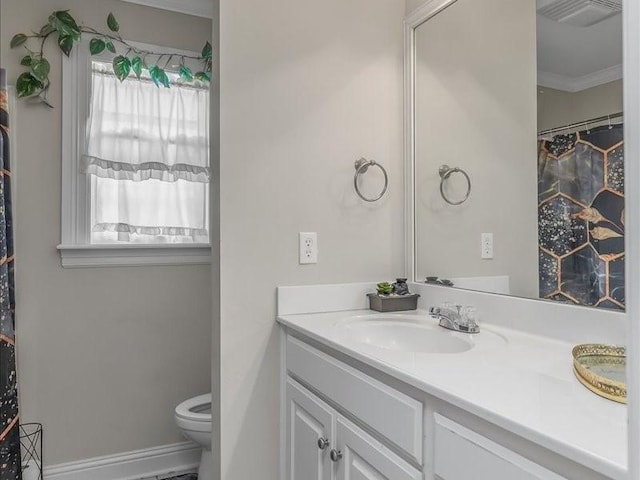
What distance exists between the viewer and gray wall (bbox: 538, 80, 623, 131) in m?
1.13

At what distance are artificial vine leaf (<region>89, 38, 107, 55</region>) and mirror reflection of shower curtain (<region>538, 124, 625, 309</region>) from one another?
206cm

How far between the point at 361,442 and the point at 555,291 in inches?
26.5

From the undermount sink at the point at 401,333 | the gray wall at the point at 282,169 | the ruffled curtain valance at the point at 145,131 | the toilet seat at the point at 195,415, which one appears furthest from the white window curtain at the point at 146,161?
the undermount sink at the point at 401,333

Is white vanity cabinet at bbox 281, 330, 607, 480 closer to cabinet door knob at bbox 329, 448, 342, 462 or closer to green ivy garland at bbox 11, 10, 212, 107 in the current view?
cabinet door knob at bbox 329, 448, 342, 462

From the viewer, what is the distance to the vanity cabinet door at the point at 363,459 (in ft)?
3.21

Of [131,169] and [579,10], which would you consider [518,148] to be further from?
[131,169]

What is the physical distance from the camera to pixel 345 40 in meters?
1.73

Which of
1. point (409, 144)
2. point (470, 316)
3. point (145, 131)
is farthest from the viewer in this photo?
point (145, 131)

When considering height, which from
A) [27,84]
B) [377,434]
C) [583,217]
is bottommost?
[377,434]

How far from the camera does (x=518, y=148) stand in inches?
55.9

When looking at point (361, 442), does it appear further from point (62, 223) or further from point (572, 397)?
point (62, 223)

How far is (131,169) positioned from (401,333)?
162cm

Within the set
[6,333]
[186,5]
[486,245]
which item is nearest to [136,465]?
[6,333]

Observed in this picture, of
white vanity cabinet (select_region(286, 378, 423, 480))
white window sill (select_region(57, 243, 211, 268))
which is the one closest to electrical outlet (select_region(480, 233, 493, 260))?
white vanity cabinet (select_region(286, 378, 423, 480))
